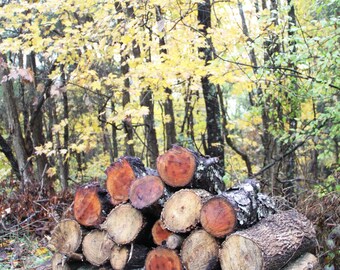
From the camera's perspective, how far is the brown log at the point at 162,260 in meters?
3.42

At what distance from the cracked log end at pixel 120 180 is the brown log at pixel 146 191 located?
12 centimetres

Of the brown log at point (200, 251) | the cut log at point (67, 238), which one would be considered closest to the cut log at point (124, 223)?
the cut log at point (67, 238)

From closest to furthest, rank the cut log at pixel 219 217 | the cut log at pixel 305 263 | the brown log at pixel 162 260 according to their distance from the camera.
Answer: the cut log at pixel 219 217
the brown log at pixel 162 260
the cut log at pixel 305 263

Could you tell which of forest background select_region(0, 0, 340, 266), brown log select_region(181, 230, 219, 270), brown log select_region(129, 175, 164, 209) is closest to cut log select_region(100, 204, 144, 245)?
brown log select_region(129, 175, 164, 209)

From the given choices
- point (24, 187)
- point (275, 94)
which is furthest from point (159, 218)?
point (24, 187)

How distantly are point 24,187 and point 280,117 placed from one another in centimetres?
540

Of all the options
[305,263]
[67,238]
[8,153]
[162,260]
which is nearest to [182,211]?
[162,260]

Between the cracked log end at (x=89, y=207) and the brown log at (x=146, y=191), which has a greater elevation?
the brown log at (x=146, y=191)

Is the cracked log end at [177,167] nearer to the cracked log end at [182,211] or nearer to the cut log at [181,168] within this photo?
the cut log at [181,168]

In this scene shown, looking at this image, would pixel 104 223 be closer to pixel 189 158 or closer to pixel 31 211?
pixel 189 158

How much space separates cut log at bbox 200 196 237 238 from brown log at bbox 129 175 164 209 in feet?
1.70

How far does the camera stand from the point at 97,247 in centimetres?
389

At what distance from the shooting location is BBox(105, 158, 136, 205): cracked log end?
3832mm

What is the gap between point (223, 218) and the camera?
3.25m
